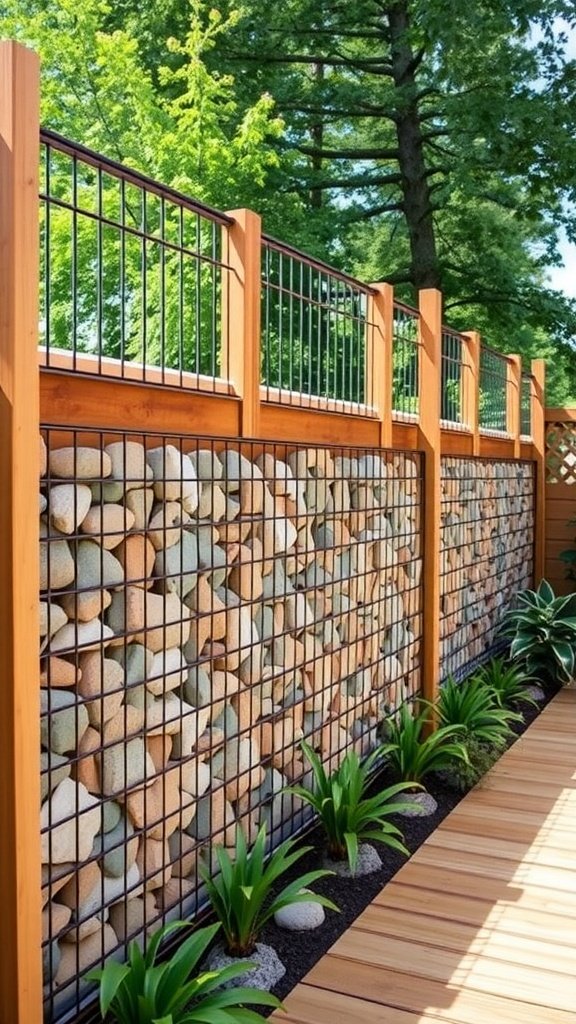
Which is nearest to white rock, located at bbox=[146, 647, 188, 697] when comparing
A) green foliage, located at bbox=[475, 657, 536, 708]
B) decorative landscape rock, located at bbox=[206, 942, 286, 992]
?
decorative landscape rock, located at bbox=[206, 942, 286, 992]

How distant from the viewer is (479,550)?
5.97 m

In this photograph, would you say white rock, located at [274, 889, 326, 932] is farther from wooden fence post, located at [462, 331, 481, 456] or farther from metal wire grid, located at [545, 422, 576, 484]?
metal wire grid, located at [545, 422, 576, 484]

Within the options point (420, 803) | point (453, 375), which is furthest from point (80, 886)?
point (453, 375)

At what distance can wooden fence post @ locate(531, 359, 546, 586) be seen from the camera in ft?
24.7

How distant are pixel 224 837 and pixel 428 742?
142 centimetres

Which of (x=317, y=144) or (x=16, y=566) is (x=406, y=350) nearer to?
(x=16, y=566)

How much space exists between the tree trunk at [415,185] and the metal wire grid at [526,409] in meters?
3.45

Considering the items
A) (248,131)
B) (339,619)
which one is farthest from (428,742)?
(248,131)

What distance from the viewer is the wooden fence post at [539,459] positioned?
753 cm

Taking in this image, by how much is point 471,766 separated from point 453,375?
2665 millimetres

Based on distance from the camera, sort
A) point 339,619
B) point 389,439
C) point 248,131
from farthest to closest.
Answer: point 248,131 < point 389,439 < point 339,619

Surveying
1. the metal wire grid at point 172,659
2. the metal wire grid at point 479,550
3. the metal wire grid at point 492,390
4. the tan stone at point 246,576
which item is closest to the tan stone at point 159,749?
the metal wire grid at point 172,659

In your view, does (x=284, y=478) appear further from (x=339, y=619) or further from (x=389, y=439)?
(x=389, y=439)

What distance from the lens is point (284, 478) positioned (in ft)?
10.7
